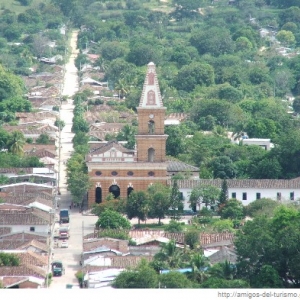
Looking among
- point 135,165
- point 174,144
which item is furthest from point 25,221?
point 174,144

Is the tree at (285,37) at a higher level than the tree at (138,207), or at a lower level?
higher

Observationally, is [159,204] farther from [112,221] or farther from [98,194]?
[98,194]

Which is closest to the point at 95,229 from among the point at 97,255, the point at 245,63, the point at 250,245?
the point at 97,255

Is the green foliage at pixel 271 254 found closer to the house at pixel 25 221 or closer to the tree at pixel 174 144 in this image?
the house at pixel 25 221

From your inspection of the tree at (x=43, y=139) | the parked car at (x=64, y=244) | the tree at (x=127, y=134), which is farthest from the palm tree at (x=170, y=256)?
the tree at (x=43, y=139)

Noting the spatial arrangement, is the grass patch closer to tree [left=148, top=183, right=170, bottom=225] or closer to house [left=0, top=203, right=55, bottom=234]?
tree [left=148, top=183, right=170, bottom=225]
